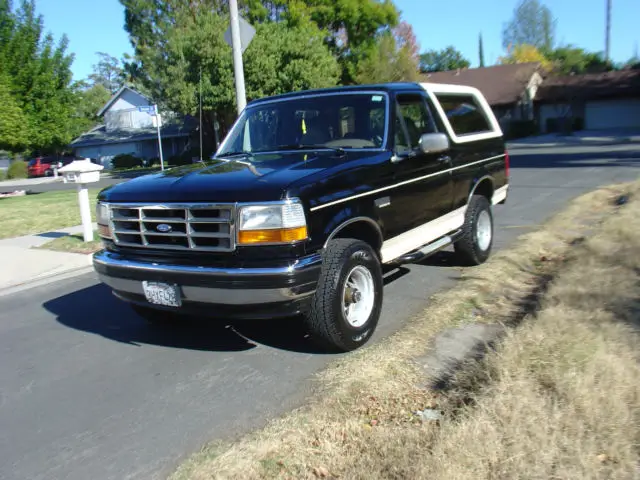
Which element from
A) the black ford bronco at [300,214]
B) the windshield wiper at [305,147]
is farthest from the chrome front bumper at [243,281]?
the windshield wiper at [305,147]

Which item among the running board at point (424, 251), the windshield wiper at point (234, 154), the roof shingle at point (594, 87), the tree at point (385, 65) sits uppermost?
the tree at point (385, 65)

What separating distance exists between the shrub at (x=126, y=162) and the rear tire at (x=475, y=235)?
135ft

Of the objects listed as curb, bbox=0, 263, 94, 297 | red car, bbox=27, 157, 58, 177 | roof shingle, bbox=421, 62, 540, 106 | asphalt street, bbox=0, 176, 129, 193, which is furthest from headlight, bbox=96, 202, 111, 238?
roof shingle, bbox=421, 62, 540, 106

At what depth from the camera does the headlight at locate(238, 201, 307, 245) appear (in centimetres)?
387

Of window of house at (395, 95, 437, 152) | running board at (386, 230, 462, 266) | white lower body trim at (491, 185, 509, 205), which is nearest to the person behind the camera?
running board at (386, 230, 462, 266)

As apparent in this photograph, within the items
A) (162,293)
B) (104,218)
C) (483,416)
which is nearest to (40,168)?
A: (104,218)

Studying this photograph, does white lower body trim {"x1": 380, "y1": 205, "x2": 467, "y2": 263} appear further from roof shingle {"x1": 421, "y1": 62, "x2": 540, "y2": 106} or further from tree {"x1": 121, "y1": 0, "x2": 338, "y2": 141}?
roof shingle {"x1": 421, "y1": 62, "x2": 540, "y2": 106}

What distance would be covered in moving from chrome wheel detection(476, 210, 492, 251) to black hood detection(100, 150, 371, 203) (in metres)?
2.49

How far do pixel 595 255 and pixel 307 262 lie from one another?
12.9 ft

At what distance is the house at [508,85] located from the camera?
46.4 metres

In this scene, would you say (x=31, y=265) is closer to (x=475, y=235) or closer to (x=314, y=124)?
(x=314, y=124)

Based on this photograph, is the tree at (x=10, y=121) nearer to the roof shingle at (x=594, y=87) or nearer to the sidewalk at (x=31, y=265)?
the sidewalk at (x=31, y=265)

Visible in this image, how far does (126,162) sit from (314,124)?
42.1 meters

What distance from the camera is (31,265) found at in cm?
852
